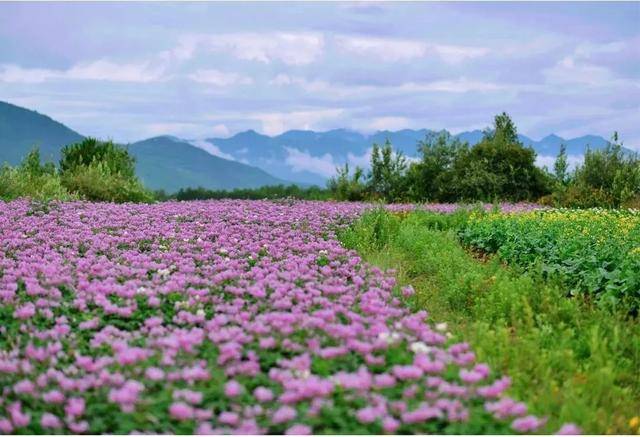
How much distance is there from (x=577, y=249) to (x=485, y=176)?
16.5 meters

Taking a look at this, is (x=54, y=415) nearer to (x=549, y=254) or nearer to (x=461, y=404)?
(x=461, y=404)

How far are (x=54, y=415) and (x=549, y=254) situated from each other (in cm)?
745

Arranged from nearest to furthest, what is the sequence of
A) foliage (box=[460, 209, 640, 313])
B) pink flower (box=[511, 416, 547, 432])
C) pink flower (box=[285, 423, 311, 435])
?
pink flower (box=[285, 423, 311, 435]) → pink flower (box=[511, 416, 547, 432]) → foliage (box=[460, 209, 640, 313])

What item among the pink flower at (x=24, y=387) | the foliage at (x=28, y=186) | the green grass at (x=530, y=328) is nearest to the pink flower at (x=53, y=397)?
the pink flower at (x=24, y=387)

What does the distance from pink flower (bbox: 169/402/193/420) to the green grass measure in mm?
2204

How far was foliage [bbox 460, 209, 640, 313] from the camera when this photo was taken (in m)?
8.53

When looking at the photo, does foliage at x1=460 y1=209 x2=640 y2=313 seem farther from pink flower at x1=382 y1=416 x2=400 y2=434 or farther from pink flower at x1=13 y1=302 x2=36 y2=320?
pink flower at x1=13 y1=302 x2=36 y2=320

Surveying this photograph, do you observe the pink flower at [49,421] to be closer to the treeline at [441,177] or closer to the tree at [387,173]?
the treeline at [441,177]

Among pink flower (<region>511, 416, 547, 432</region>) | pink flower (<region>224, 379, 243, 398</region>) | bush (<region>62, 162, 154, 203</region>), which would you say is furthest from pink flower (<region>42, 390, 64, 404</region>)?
bush (<region>62, 162, 154, 203</region>)

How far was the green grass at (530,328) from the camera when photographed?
559 centimetres

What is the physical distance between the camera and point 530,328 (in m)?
6.83

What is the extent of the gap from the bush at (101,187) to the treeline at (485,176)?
7.84 meters

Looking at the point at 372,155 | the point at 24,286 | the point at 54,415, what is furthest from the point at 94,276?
the point at 372,155

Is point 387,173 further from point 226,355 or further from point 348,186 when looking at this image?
point 226,355
